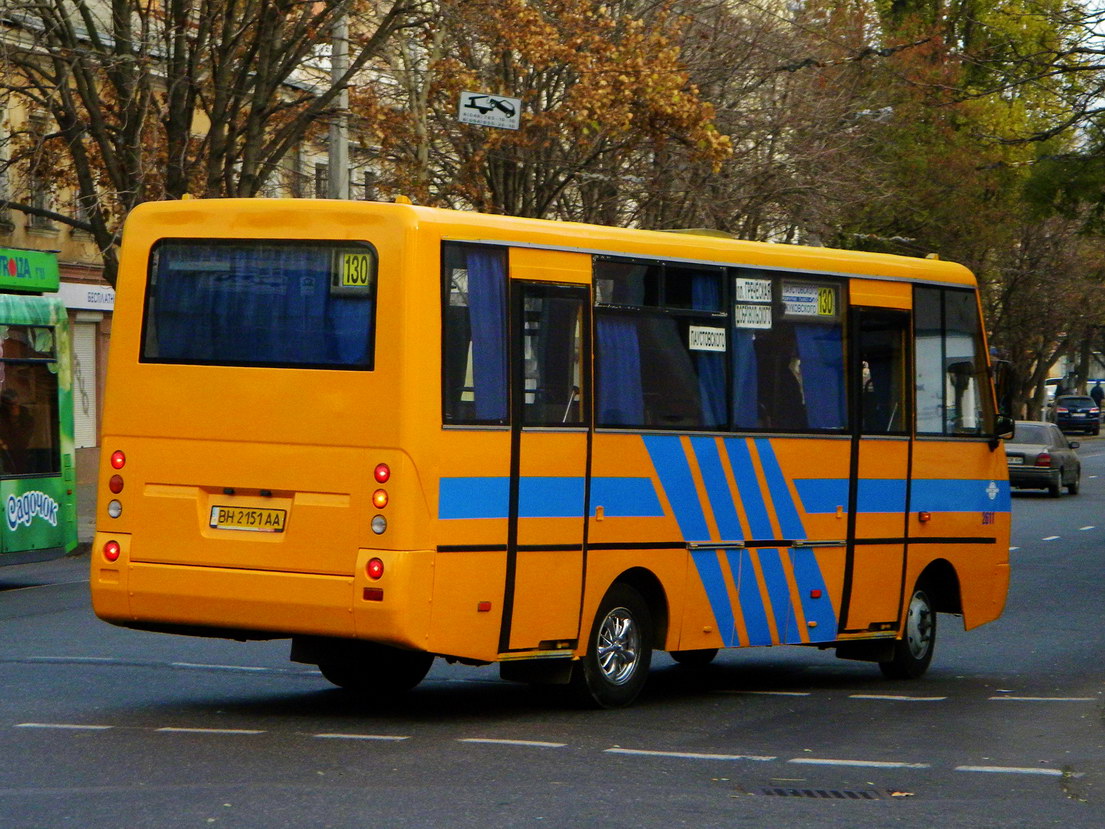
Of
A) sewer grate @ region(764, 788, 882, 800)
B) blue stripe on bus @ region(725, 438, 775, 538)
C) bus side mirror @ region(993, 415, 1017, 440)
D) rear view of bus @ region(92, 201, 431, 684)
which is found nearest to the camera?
sewer grate @ region(764, 788, 882, 800)

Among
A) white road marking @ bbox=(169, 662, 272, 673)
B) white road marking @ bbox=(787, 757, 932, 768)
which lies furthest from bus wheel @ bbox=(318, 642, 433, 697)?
white road marking @ bbox=(787, 757, 932, 768)

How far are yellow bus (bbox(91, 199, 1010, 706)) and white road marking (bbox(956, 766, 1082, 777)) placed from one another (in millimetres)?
2272

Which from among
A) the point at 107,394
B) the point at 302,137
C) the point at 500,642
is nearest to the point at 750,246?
the point at 500,642

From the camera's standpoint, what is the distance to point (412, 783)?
7.97 m

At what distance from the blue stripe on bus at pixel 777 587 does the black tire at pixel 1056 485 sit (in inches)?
1115

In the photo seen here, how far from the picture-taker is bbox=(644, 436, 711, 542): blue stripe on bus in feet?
35.6

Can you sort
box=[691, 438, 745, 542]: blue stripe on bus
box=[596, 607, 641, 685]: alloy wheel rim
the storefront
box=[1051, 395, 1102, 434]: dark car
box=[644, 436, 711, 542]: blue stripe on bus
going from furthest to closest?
box=[1051, 395, 1102, 434]: dark car
the storefront
box=[691, 438, 745, 542]: blue stripe on bus
box=[644, 436, 711, 542]: blue stripe on bus
box=[596, 607, 641, 685]: alloy wheel rim

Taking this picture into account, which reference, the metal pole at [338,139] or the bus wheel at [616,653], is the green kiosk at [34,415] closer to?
the metal pole at [338,139]

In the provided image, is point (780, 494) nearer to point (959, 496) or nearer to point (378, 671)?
point (959, 496)

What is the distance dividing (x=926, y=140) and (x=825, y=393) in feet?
124

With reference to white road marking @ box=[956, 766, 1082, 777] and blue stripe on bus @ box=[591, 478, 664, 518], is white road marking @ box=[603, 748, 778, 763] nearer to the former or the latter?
white road marking @ box=[956, 766, 1082, 777]

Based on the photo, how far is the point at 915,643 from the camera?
1316 centimetres

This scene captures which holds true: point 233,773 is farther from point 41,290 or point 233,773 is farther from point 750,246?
point 41,290

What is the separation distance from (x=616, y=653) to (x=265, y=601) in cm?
211
